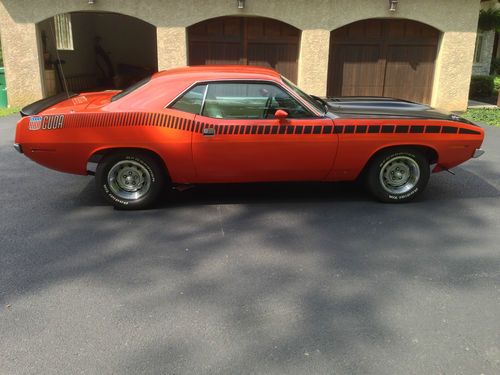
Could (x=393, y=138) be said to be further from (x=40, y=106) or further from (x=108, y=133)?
(x=40, y=106)

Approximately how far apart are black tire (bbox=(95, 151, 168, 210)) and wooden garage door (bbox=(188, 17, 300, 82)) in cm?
800

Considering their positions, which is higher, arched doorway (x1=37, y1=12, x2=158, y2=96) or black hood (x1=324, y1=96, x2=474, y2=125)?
arched doorway (x1=37, y1=12, x2=158, y2=96)

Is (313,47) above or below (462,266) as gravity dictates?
above

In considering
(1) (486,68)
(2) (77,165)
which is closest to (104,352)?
(2) (77,165)

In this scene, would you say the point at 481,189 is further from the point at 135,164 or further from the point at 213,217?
the point at 135,164

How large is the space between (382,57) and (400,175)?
8.42 m

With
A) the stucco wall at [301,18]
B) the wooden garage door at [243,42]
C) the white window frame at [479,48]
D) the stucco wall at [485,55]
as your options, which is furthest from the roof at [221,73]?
the white window frame at [479,48]

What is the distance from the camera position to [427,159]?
549 cm

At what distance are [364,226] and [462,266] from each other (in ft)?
3.59

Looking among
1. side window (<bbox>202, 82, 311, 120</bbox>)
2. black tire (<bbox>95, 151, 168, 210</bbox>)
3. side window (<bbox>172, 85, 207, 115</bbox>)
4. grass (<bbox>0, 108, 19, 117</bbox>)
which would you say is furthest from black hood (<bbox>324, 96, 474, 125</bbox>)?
grass (<bbox>0, 108, 19, 117</bbox>)

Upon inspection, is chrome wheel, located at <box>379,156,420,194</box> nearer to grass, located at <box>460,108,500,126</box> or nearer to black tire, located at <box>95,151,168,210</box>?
black tire, located at <box>95,151,168,210</box>

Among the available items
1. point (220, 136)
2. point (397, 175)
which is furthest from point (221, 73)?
point (397, 175)

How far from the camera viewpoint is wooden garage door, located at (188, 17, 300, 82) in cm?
1245

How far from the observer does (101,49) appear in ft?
67.7
